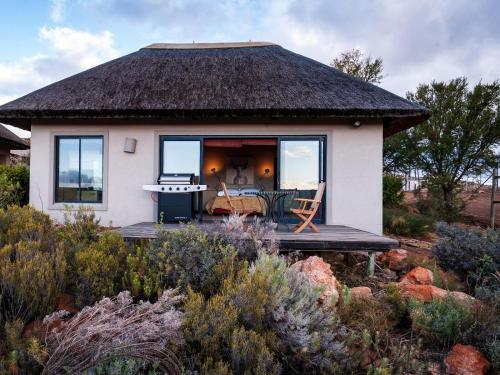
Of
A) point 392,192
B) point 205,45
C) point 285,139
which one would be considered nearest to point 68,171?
point 285,139

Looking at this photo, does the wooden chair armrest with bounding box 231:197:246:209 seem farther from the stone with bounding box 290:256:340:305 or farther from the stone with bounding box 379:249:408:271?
the stone with bounding box 290:256:340:305

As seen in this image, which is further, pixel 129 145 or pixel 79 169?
pixel 79 169

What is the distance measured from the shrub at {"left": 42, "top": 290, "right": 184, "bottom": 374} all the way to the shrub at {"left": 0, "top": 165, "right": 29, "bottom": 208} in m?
5.87

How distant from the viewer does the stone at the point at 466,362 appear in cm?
191

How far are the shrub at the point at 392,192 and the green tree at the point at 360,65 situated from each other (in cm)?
700

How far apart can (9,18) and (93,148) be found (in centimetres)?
769

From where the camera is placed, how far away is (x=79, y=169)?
6395 millimetres

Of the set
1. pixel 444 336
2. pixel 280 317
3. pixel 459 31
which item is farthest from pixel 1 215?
pixel 459 31

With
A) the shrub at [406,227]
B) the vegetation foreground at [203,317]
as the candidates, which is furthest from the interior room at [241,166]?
the vegetation foreground at [203,317]

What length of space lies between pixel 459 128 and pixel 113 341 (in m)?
12.1

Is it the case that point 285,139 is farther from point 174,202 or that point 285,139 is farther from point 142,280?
point 142,280

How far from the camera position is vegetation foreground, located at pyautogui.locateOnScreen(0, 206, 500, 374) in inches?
63.6

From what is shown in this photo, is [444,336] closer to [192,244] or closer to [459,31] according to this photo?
[192,244]

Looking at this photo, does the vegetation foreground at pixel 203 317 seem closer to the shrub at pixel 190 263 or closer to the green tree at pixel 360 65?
the shrub at pixel 190 263
